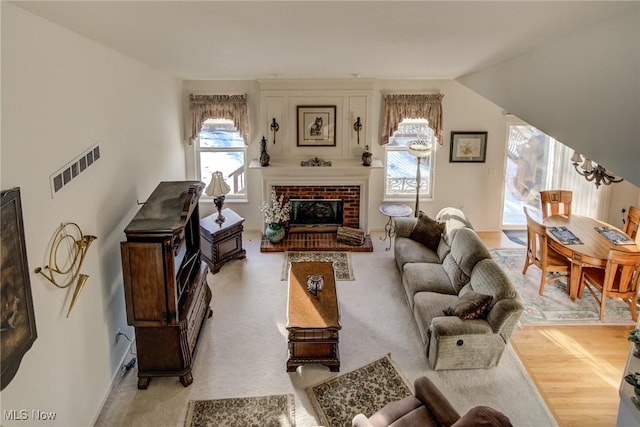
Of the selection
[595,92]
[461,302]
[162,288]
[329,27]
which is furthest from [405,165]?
[595,92]

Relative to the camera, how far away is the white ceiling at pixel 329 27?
231 centimetres

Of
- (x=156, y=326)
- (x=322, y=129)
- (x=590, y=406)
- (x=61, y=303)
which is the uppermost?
(x=322, y=129)

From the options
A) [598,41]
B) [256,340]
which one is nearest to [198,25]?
[598,41]

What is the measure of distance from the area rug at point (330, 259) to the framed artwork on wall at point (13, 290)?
4.10 m

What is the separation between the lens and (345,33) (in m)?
3.05

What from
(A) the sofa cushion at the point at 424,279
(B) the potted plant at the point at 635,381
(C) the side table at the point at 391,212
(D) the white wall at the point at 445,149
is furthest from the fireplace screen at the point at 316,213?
(B) the potted plant at the point at 635,381

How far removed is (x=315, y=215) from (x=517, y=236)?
Answer: 128 inches

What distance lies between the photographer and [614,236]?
6.27 m

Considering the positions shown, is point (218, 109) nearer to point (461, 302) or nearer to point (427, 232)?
point (427, 232)

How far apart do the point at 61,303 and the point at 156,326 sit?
1.00m

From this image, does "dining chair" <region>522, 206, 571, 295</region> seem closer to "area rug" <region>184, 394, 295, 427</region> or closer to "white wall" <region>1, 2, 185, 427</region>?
"area rug" <region>184, 394, 295, 427</region>

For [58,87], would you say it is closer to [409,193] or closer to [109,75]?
[109,75]

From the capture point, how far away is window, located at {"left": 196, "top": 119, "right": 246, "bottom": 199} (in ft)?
26.7

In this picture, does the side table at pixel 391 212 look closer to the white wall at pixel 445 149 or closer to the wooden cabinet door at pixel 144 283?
the white wall at pixel 445 149
